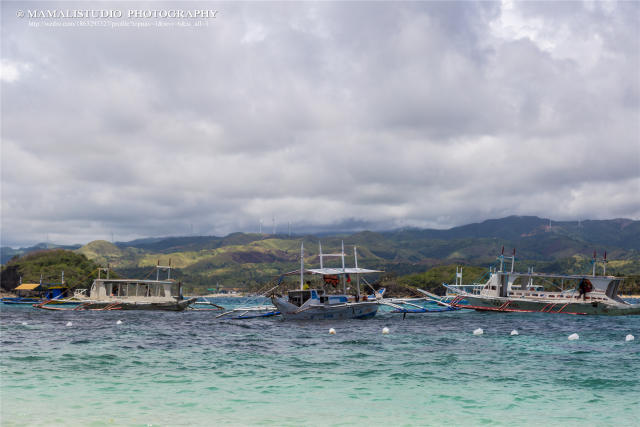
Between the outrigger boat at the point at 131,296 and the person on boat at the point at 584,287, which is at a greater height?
the person on boat at the point at 584,287

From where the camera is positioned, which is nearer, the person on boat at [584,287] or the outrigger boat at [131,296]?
the person on boat at [584,287]

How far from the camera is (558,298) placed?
9556 cm

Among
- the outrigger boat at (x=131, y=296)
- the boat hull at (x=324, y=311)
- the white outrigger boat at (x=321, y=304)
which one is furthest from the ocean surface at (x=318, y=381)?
the outrigger boat at (x=131, y=296)

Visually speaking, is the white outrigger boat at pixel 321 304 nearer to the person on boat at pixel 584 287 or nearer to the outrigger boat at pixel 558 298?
the outrigger boat at pixel 558 298

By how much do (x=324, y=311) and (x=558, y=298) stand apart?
49.4m

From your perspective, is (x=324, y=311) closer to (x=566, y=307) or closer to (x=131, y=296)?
(x=566, y=307)

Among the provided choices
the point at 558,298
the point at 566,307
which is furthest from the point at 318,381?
the point at 558,298

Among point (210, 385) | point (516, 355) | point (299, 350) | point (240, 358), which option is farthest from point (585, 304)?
point (210, 385)

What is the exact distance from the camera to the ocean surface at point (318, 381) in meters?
21.4

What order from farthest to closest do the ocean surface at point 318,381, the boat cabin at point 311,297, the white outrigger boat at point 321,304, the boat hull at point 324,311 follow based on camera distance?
1. the boat cabin at point 311,297
2. the white outrigger boat at point 321,304
3. the boat hull at point 324,311
4. the ocean surface at point 318,381

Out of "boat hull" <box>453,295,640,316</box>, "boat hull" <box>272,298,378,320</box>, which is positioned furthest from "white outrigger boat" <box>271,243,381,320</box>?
"boat hull" <box>453,295,640,316</box>

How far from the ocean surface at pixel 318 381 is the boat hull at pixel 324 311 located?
20563 millimetres

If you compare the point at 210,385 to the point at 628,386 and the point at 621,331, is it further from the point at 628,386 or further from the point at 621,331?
the point at 621,331

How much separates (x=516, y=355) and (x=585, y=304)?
202 ft
